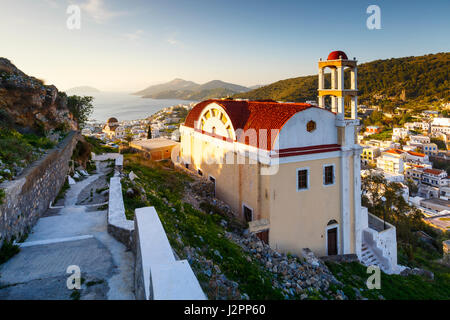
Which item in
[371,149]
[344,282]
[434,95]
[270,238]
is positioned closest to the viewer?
[344,282]

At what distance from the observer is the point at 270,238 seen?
9930 millimetres

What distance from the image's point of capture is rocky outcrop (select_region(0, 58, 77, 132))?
36.7ft

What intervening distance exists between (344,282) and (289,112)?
5770 mm

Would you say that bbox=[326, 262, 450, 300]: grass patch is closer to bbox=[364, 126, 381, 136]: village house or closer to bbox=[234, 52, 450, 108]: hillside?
bbox=[364, 126, 381, 136]: village house

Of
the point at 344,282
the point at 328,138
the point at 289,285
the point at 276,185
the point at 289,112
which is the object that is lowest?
the point at 344,282

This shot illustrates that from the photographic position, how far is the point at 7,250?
4602 millimetres

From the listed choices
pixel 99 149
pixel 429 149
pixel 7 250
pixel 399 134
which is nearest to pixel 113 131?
pixel 99 149

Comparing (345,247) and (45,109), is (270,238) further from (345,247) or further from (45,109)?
(45,109)

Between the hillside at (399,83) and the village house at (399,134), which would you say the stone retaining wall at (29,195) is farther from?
the hillside at (399,83)

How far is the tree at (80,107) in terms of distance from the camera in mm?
22319

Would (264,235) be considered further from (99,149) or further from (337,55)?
(99,149)
